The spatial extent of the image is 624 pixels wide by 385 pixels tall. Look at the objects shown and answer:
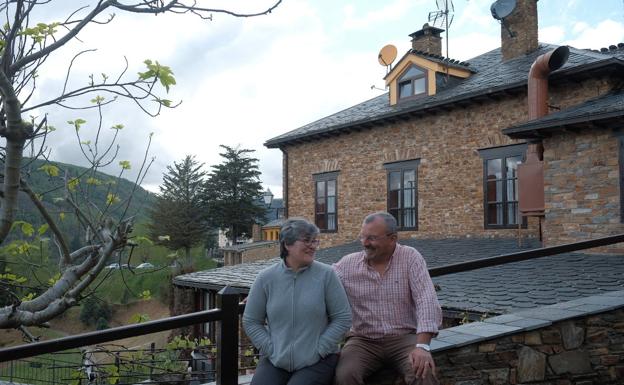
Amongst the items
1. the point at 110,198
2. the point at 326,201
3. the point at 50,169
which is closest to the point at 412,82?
the point at 326,201

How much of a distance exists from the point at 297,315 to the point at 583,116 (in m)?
8.42

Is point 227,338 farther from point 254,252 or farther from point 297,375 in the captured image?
point 254,252

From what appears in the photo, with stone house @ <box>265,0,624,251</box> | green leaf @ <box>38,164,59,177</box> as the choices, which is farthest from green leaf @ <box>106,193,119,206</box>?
stone house @ <box>265,0,624,251</box>

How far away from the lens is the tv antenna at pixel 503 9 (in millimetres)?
14547

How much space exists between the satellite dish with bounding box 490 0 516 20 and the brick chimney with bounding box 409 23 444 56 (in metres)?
2.53

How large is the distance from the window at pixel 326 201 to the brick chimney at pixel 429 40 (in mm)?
4750

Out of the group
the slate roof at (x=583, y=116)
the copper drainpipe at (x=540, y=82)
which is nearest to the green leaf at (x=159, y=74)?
the slate roof at (x=583, y=116)

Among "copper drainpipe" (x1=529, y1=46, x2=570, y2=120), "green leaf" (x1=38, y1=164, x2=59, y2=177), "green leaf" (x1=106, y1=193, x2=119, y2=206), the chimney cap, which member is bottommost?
"green leaf" (x1=106, y1=193, x2=119, y2=206)

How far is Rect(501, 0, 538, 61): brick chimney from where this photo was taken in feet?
48.0

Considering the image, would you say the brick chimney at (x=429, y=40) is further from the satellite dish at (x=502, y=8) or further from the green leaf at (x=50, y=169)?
the green leaf at (x=50, y=169)

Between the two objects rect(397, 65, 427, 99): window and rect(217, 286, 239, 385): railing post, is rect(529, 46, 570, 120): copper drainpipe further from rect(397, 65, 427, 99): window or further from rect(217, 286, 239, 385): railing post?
rect(217, 286, 239, 385): railing post

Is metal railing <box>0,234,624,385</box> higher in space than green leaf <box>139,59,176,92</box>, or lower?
lower

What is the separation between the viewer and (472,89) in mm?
13586

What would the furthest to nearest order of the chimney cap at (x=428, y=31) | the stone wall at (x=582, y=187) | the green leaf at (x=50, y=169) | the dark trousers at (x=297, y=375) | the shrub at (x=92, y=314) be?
the shrub at (x=92, y=314), the chimney cap at (x=428, y=31), the stone wall at (x=582, y=187), the green leaf at (x=50, y=169), the dark trousers at (x=297, y=375)
